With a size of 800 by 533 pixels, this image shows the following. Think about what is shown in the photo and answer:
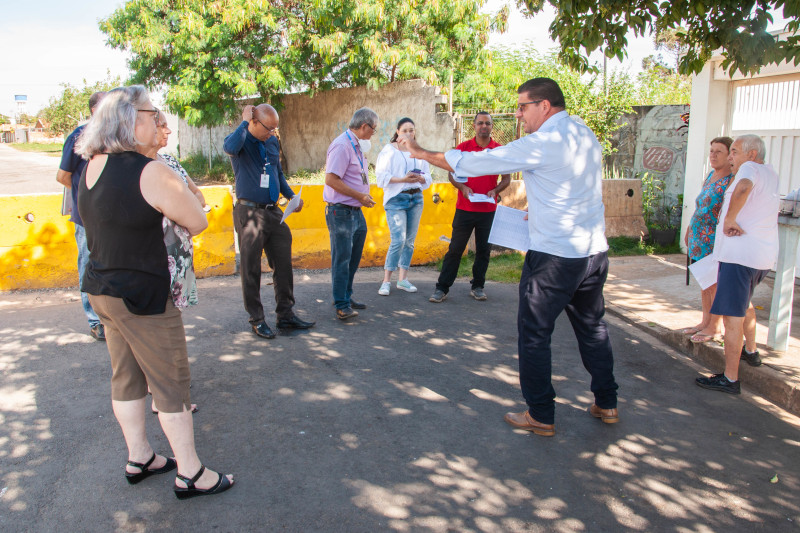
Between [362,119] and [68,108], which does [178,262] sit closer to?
[362,119]

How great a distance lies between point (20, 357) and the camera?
4.98m

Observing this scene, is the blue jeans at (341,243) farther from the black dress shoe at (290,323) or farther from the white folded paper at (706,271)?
the white folded paper at (706,271)

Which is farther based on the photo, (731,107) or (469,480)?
(731,107)

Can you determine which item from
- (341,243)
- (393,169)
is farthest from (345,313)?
(393,169)

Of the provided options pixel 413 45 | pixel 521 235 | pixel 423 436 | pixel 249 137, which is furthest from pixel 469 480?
pixel 413 45

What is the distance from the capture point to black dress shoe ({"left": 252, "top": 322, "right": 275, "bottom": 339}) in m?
5.45

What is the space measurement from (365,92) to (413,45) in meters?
1.96

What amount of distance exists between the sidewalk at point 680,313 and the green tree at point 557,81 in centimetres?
417

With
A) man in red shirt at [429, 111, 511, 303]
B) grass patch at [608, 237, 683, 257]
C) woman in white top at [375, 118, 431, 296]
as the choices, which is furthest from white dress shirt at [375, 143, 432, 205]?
grass patch at [608, 237, 683, 257]

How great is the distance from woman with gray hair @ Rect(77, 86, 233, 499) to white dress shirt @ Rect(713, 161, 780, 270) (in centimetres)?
379

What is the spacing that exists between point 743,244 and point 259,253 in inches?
153

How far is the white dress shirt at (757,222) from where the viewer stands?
14.7ft

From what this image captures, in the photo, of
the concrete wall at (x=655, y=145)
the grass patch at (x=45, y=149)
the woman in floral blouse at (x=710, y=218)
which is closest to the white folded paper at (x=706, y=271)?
the woman in floral blouse at (x=710, y=218)

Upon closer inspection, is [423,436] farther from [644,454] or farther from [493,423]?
[644,454]
